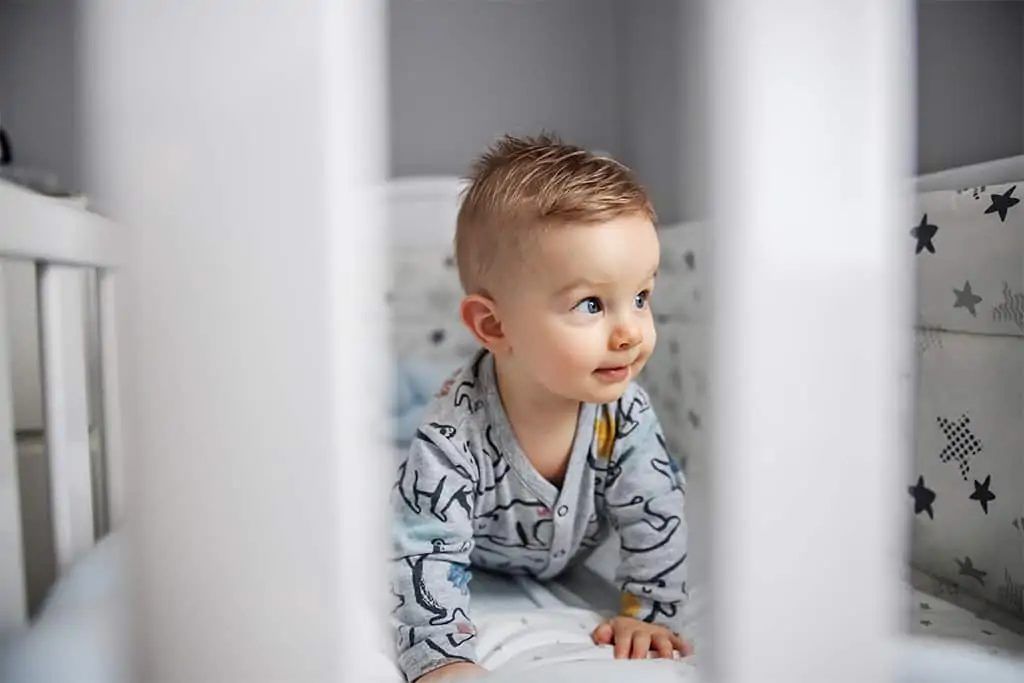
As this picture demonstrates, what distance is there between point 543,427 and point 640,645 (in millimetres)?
180

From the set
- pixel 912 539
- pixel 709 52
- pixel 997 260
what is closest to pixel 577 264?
pixel 709 52

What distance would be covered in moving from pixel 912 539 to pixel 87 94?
826 millimetres

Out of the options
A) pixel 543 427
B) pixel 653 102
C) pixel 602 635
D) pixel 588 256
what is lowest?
pixel 602 635

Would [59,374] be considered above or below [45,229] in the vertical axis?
below

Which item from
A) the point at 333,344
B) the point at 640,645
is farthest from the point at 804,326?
the point at 640,645

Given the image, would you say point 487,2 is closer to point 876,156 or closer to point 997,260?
point 997,260

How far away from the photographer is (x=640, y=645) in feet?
2.07

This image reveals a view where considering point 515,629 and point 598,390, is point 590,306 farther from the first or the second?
point 515,629

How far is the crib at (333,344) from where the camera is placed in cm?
28

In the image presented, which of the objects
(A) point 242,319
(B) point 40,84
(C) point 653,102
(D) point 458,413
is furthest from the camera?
(B) point 40,84

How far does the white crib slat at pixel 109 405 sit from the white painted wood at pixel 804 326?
73 centimetres

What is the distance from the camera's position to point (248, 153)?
0.28m

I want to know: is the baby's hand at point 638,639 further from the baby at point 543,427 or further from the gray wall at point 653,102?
the gray wall at point 653,102

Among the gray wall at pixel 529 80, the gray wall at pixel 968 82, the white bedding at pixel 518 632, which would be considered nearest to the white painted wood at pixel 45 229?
the white bedding at pixel 518 632
